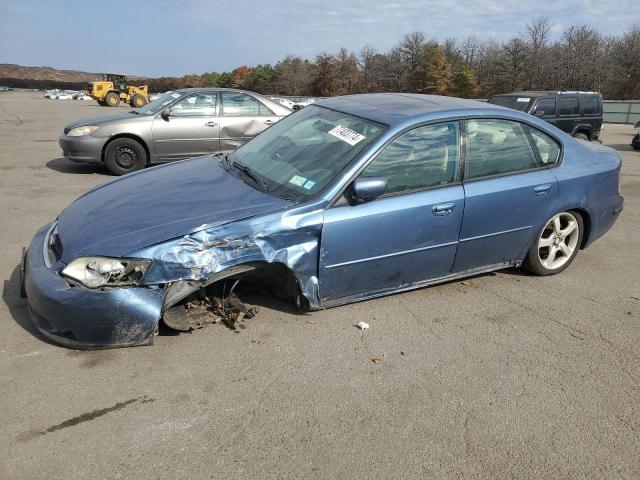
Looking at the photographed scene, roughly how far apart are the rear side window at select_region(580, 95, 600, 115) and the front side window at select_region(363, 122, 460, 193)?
1172 centimetres

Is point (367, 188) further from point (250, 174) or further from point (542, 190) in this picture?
point (542, 190)

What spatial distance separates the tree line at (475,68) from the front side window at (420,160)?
2362 inches

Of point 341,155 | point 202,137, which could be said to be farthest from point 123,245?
point 202,137

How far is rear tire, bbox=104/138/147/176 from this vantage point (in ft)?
26.7

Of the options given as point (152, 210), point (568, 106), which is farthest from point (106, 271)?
point (568, 106)

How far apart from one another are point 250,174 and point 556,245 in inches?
109

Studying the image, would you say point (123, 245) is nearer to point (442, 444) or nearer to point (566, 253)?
point (442, 444)

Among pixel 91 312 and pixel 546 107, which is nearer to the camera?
pixel 91 312

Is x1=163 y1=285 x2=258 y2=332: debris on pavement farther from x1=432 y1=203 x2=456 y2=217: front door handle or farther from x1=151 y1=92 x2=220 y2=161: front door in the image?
x1=151 y1=92 x2=220 y2=161: front door

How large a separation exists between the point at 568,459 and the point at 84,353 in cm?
266

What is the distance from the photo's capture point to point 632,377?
3.02 metres

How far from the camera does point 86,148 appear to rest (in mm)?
8031

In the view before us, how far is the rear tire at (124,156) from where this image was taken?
8.12 metres

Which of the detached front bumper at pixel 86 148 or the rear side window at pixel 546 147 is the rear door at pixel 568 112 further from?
the detached front bumper at pixel 86 148
